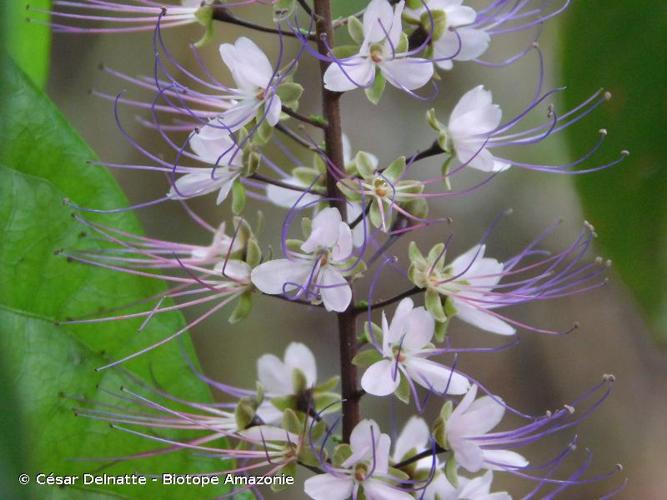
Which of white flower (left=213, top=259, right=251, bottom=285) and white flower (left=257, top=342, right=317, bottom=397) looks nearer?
white flower (left=213, top=259, right=251, bottom=285)

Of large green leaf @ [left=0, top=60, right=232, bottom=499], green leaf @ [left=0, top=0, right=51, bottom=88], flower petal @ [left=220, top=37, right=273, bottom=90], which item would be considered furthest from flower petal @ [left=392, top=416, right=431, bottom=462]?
green leaf @ [left=0, top=0, right=51, bottom=88]

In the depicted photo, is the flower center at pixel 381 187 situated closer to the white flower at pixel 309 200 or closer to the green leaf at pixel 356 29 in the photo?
the white flower at pixel 309 200

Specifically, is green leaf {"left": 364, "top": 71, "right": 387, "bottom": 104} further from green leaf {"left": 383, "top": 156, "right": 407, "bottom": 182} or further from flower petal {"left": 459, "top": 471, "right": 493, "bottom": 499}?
flower petal {"left": 459, "top": 471, "right": 493, "bottom": 499}

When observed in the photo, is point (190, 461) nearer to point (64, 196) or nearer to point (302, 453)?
point (302, 453)

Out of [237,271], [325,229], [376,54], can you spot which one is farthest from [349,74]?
[237,271]

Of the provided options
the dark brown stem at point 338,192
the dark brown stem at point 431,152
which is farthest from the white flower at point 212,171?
the dark brown stem at point 431,152

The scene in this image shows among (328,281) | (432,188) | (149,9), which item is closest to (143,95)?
(432,188)
